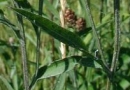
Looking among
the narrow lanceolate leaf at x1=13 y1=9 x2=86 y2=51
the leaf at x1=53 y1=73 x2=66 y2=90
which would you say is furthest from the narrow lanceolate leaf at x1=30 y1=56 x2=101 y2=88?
the leaf at x1=53 y1=73 x2=66 y2=90

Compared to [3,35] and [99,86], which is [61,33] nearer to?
[99,86]

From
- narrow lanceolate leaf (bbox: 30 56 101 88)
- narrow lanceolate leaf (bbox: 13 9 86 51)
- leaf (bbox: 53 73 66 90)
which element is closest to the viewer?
narrow lanceolate leaf (bbox: 13 9 86 51)

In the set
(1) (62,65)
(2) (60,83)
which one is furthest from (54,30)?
(2) (60,83)

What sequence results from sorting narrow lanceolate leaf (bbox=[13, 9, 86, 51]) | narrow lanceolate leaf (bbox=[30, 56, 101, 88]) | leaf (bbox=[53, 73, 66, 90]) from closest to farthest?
1. narrow lanceolate leaf (bbox=[13, 9, 86, 51])
2. narrow lanceolate leaf (bbox=[30, 56, 101, 88])
3. leaf (bbox=[53, 73, 66, 90])

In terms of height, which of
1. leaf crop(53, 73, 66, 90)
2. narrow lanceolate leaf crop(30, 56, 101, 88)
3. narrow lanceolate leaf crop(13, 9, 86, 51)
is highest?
narrow lanceolate leaf crop(13, 9, 86, 51)

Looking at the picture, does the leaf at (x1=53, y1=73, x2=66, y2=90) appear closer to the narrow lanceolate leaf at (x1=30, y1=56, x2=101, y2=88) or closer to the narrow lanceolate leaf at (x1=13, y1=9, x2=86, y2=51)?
the narrow lanceolate leaf at (x1=30, y1=56, x2=101, y2=88)

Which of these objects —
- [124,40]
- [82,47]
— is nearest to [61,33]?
[82,47]

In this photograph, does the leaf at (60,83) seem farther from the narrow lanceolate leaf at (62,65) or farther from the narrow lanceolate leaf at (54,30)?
the narrow lanceolate leaf at (54,30)

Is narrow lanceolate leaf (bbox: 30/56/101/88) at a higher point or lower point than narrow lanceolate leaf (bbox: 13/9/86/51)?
lower
